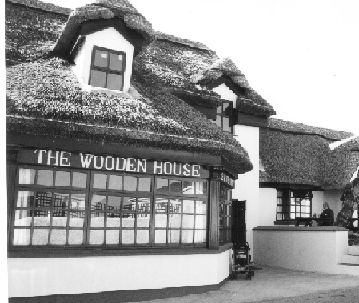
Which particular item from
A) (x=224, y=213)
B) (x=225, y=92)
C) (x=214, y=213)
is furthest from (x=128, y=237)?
(x=225, y=92)

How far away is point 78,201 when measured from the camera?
966 centimetres

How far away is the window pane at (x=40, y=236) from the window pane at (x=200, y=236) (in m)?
3.82

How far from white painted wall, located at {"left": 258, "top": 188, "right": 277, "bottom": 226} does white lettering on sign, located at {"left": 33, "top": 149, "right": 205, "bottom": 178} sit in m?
7.70

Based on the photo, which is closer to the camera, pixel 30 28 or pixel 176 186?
pixel 176 186

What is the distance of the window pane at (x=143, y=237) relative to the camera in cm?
1027

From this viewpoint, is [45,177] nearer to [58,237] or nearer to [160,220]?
[58,237]

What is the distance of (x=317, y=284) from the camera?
12117 millimetres

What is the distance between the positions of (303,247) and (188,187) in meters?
6.51

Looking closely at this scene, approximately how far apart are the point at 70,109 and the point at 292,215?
12875mm

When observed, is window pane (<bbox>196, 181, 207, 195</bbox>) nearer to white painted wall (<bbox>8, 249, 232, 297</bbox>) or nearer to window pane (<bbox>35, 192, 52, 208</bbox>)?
white painted wall (<bbox>8, 249, 232, 297</bbox>)

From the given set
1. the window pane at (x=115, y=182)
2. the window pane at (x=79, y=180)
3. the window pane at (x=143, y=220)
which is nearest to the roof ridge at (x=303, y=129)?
the window pane at (x=143, y=220)

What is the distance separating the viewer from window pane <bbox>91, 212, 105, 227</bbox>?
384 inches

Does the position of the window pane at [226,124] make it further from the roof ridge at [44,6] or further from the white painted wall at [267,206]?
the roof ridge at [44,6]

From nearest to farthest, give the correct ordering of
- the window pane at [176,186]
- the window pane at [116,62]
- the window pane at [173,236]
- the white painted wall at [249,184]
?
the window pane at [173,236] → the window pane at [176,186] → the window pane at [116,62] → the white painted wall at [249,184]
